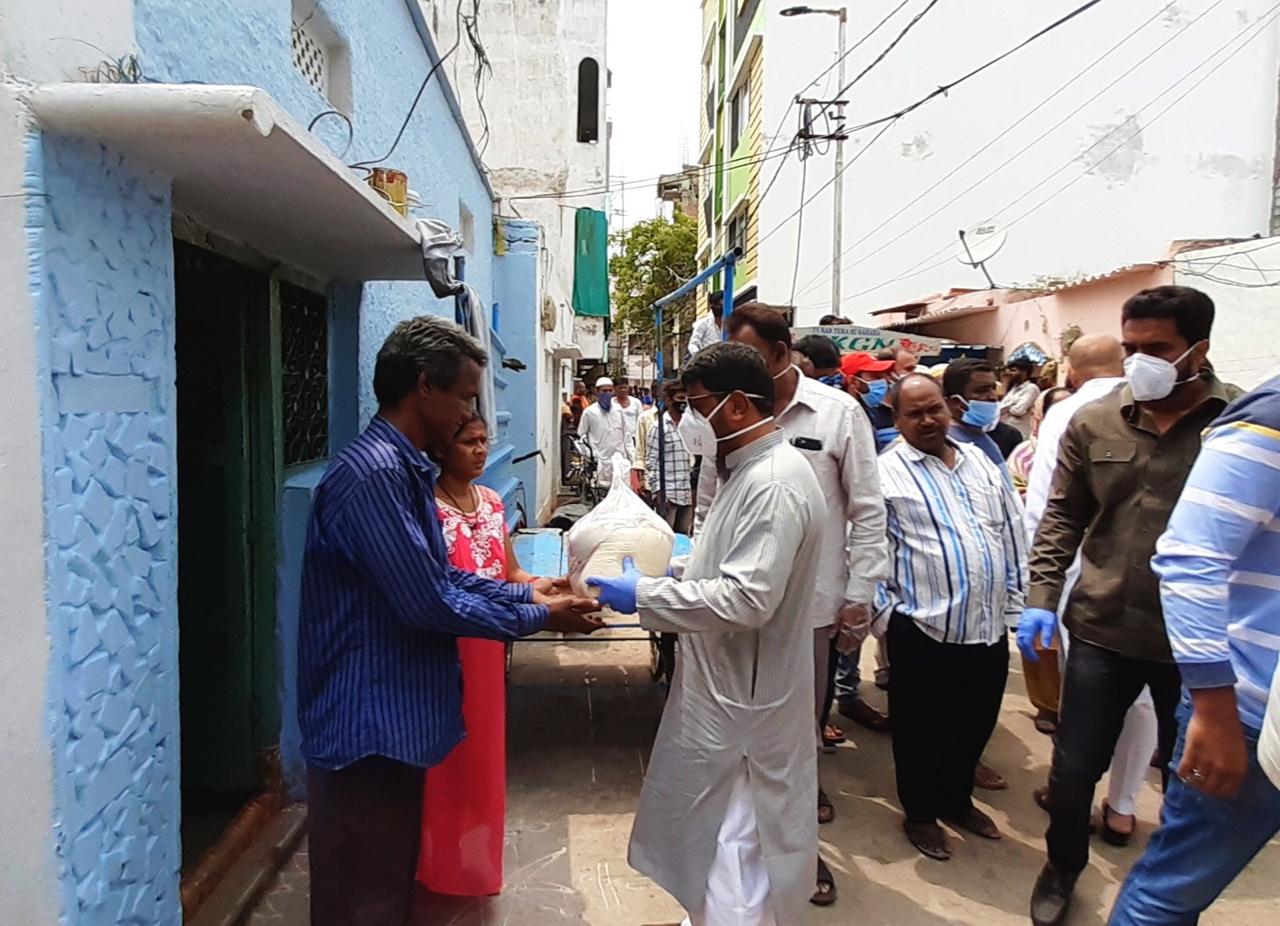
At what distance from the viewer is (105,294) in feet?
5.77

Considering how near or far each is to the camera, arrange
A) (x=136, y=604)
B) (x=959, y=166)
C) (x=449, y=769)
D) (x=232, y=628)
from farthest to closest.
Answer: (x=959, y=166), (x=232, y=628), (x=449, y=769), (x=136, y=604)

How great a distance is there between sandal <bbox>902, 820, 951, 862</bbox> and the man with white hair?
7.61 m

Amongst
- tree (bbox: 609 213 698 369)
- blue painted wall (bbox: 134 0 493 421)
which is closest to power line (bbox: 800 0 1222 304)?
blue painted wall (bbox: 134 0 493 421)

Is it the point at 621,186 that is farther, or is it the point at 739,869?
the point at 621,186

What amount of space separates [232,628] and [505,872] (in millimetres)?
1293

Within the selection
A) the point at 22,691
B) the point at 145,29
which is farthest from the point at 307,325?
the point at 22,691

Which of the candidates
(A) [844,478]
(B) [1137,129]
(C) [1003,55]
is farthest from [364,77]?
(B) [1137,129]

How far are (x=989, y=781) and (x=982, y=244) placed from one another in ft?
36.7

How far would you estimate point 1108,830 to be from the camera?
3289 millimetres

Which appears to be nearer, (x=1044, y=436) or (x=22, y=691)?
(x=22, y=691)

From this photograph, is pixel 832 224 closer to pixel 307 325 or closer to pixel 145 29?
pixel 307 325

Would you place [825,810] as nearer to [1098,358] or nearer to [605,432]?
[1098,358]

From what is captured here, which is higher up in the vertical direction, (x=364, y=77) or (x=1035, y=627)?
(x=364, y=77)

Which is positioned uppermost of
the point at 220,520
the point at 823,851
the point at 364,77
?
the point at 364,77
